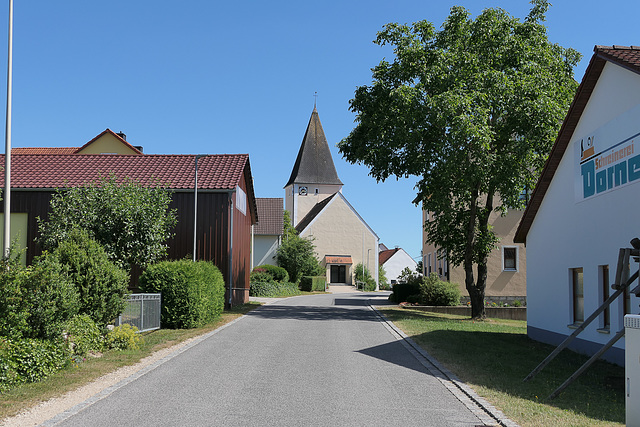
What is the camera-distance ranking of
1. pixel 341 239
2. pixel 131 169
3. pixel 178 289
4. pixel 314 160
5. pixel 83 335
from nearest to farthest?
pixel 83 335 < pixel 178 289 < pixel 131 169 < pixel 341 239 < pixel 314 160

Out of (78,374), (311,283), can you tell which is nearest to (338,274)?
(311,283)

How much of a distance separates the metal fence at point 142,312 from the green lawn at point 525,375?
7.21m

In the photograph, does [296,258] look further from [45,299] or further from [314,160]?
[45,299]

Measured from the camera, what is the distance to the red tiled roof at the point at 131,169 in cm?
2862

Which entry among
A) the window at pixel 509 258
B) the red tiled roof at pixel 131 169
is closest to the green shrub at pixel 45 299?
the red tiled roof at pixel 131 169

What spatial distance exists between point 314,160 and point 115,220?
6609 centimetres

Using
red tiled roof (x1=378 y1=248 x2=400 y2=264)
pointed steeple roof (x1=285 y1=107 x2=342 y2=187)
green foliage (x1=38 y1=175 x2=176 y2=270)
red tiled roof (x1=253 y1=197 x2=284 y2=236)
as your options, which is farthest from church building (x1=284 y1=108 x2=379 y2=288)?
green foliage (x1=38 y1=175 x2=176 y2=270)

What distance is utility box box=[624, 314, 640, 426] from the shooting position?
688 cm

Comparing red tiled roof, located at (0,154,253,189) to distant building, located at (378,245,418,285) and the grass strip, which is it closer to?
the grass strip

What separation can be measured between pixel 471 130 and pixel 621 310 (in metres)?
9.87

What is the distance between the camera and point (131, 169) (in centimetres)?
3080

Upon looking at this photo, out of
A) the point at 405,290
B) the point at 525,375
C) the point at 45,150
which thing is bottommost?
the point at 525,375

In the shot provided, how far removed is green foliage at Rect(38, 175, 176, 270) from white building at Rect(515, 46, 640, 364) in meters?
12.2

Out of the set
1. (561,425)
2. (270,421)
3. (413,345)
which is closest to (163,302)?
(413,345)
